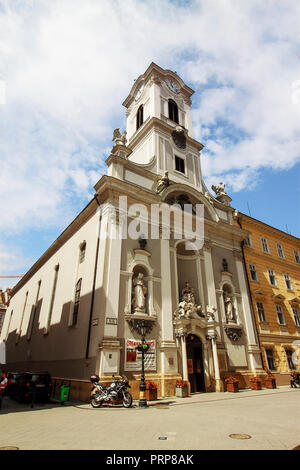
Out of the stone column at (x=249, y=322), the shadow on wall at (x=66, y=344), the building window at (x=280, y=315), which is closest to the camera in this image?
the shadow on wall at (x=66, y=344)

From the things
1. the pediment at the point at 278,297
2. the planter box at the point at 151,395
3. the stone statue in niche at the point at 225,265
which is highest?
the stone statue in niche at the point at 225,265

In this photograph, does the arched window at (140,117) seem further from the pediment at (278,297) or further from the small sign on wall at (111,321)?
the pediment at (278,297)

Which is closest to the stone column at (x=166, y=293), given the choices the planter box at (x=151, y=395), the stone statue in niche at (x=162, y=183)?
A: the planter box at (x=151, y=395)

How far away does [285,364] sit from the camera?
23094mm

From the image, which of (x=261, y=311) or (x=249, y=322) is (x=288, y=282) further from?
(x=249, y=322)

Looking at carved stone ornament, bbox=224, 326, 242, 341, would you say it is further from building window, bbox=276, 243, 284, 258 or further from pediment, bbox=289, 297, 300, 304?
building window, bbox=276, 243, 284, 258

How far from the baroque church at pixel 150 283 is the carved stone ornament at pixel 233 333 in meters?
0.09

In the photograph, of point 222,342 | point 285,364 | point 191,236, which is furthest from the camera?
point 285,364

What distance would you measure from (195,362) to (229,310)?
4781 mm

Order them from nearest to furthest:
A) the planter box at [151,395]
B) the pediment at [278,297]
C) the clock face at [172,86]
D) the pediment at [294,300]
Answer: the planter box at [151,395]
the pediment at [278,297]
the pediment at [294,300]
the clock face at [172,86]

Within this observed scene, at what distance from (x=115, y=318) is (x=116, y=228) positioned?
526 centimetres

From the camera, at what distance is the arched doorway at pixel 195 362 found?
17734 mm
